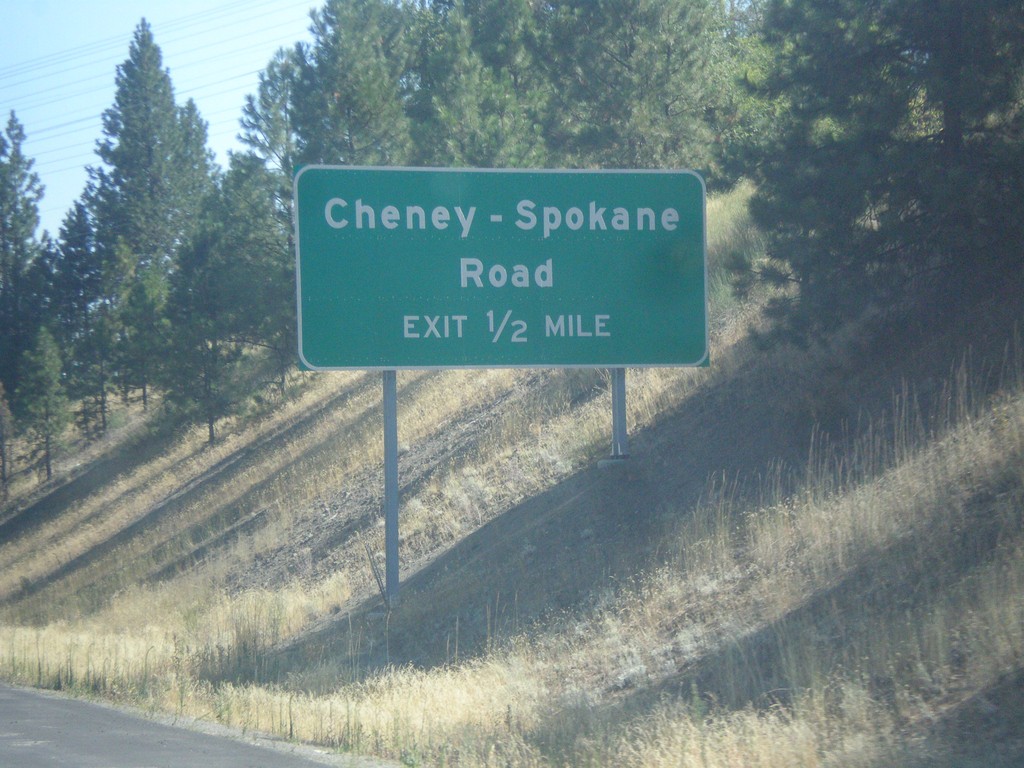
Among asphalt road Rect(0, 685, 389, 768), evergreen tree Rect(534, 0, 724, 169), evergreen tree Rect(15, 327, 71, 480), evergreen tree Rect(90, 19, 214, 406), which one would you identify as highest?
evergreen tree Rect(90, 19, 214, 406)

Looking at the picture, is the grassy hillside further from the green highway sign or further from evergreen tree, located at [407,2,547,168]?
evergreen tree, located at [407,2,547,168]

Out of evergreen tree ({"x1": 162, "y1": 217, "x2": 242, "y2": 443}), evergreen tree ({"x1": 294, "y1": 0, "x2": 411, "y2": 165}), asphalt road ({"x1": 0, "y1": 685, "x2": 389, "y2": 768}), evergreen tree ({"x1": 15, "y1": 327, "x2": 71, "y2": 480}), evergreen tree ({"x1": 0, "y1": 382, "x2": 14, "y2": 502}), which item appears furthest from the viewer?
evergreen tree ({"x1": 0, "y1": 382, "x2": 14, "y2": 502})

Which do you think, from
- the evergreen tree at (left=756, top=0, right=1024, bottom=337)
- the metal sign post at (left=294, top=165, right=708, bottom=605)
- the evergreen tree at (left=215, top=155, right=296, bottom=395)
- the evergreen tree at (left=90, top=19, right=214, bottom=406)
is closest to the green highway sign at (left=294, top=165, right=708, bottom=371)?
the metal sign post at (left=294, top=165, right=708, bottom=605)

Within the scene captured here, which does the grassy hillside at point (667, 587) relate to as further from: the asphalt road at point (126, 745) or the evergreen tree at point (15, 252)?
the evergreen tree at point (15, 252)

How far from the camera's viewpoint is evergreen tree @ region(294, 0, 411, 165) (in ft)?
99.1

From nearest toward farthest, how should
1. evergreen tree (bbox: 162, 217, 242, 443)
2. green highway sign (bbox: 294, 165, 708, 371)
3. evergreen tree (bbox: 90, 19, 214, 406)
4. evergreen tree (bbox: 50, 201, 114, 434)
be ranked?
1. green highway sign (bbox: 294, 165, 708, 371)
2. evergreen tree (bbox: 162, 217, 242, 443)
3. evergreen tree (bbox: 50, 201, 114, 434)
4. evergreen tree (bbox: 90, 19, 214, 406)

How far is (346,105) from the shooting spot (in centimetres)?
3023

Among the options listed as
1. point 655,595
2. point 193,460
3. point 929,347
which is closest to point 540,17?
point 193,460

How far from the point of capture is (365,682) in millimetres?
9977

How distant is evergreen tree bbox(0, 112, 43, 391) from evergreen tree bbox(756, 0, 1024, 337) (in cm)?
5515

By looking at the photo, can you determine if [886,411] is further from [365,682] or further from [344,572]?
[344,572]

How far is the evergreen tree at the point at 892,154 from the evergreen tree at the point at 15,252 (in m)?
55.1

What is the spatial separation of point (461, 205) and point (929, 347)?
213 inches

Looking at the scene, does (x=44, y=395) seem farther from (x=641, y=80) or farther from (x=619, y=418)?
(x=619, y=418)
